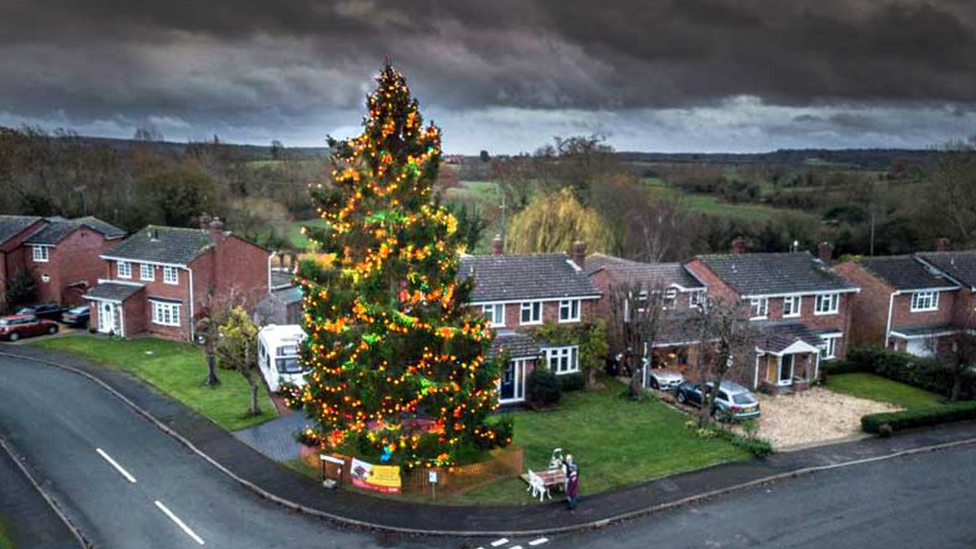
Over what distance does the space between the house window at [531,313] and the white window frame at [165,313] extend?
22.0m

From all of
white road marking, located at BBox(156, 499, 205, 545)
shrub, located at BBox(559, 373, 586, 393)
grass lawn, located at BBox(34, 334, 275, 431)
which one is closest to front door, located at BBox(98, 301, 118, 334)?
grass lawn, located at BBox(34, 334, 275, 431)

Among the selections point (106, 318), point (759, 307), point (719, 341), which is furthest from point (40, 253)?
point (759, 307)

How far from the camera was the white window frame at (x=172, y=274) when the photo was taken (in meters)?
44.3

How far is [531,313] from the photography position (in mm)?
37562

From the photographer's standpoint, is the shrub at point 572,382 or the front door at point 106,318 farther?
the front door at point 106,318

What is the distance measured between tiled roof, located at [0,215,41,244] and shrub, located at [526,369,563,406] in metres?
39.2

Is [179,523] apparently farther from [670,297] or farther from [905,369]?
[905,369]

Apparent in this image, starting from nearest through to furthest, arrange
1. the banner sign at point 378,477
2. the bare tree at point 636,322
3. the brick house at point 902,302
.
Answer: the banner sign at point 378,477
the bare tree at point 636,322
the brick house at point 902,302

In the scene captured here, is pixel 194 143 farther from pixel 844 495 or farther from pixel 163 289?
pixel 844 495

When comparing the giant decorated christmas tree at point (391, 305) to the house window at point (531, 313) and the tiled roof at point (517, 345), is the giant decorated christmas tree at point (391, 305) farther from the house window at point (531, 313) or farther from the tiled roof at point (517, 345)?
the house window at point (531, 313)

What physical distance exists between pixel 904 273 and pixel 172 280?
4613cm

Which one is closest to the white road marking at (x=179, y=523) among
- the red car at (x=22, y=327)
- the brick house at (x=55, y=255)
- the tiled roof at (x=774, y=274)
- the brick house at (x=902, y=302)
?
the red car at (x=22, y=327)

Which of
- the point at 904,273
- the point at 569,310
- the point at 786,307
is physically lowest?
the point at 786,307

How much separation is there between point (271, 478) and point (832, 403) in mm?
27626
